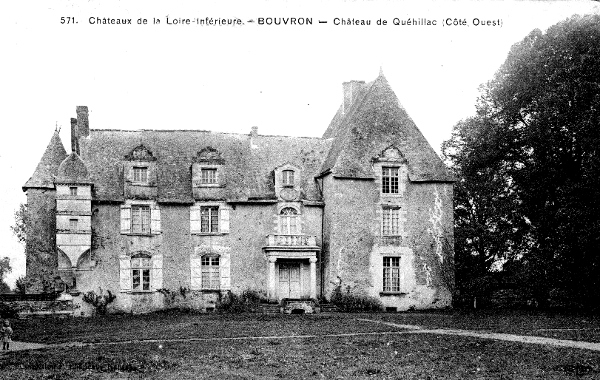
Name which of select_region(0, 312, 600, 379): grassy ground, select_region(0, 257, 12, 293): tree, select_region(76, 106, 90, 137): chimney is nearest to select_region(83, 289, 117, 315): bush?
select_region(76, 106, 90, 137): chimney

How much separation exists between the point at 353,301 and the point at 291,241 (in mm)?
3768

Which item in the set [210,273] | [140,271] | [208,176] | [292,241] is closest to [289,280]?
[292,241]

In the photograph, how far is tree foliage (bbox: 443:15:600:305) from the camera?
28.6 meters

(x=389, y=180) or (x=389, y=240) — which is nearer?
(x=389, y=240)

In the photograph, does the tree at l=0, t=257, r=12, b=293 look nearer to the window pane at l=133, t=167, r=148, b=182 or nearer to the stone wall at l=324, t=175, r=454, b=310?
the window pane at l=133, t=167, r=148, b=182

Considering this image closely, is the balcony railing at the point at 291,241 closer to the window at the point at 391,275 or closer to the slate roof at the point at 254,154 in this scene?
the slate roof at the point at 254,154

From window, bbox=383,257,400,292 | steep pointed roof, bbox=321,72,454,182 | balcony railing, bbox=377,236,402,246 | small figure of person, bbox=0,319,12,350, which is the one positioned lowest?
small figure of person, bbox=0,319,12,350

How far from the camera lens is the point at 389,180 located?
32406 mm

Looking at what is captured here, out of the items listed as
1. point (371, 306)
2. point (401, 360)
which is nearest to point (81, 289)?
point (371, 306)

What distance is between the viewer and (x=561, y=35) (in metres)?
29.9

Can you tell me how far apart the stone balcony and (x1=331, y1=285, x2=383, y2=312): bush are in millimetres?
2343

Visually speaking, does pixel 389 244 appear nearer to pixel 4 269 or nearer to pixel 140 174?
pixel 140 174

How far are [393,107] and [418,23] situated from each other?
15991mm

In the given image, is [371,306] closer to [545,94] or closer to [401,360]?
[545,94]
